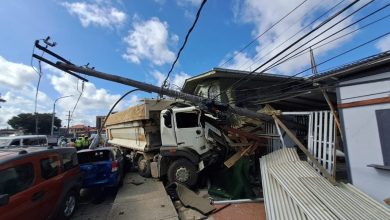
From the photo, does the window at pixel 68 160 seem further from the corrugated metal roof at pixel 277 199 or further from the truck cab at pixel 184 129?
the corrugated metal roof at pixel 277 199

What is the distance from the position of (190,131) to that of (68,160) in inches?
153

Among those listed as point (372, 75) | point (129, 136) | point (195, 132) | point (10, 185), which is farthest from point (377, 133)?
point (129, 136)

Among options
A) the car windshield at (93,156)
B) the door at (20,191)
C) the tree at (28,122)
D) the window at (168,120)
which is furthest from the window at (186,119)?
the tree at (28,122)

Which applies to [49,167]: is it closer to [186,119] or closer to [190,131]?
[190,131]

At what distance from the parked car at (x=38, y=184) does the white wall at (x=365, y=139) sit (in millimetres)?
6580

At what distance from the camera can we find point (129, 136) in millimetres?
12422

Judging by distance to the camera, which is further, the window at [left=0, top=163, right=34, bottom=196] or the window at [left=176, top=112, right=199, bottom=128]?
the window at [left=176, top=112, right=199, bottom=128]

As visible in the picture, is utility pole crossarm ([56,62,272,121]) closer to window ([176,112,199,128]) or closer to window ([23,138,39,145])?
window ([176,112,199,128])

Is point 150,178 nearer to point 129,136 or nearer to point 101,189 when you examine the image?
point 101,189

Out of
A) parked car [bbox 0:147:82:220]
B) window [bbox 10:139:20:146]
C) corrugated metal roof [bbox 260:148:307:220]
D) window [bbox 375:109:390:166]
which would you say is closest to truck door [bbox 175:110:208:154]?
corrugated metal roof [bbox 260:148:307:220]

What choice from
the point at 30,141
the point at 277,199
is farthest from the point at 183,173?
the point at 30,141

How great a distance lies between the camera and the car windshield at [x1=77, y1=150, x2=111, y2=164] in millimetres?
9047

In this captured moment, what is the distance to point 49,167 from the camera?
5793 mm

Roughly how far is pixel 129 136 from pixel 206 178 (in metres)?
5.00
